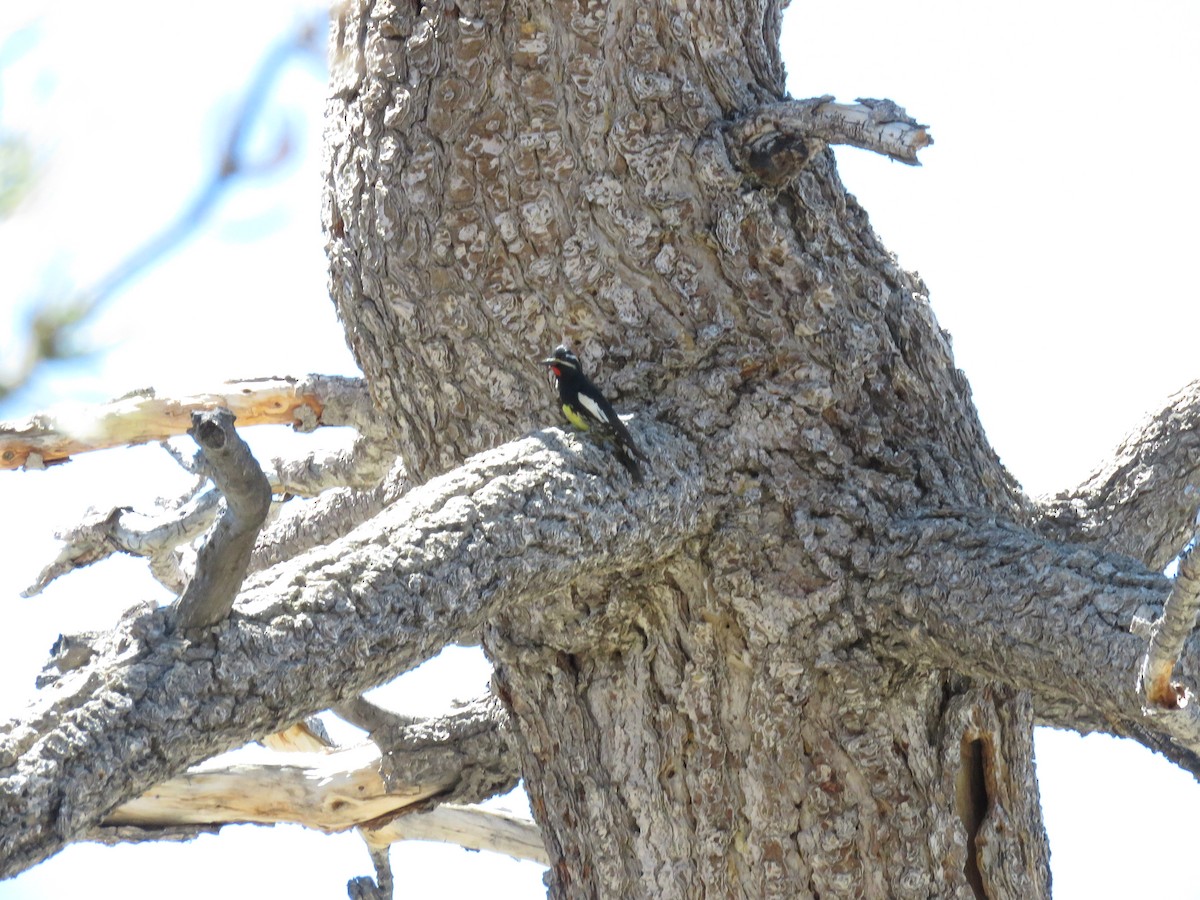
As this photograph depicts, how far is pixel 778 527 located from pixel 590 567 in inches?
20.2

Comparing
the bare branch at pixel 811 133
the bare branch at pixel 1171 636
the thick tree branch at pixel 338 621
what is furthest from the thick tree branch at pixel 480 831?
the bare branch at pixel 1171 636

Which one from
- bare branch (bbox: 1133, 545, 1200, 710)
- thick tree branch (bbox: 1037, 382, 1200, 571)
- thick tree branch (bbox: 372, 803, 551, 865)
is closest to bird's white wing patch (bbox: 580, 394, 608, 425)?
bare branch (bbox: 1133, 545, 1200, 710)

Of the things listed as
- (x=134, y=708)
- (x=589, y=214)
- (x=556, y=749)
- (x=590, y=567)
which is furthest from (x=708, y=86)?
(x=134, y=708)

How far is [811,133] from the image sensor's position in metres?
2.78

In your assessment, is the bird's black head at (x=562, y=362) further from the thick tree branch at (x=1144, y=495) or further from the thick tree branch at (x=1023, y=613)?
the thick tree branch at (x=1144, y=495)

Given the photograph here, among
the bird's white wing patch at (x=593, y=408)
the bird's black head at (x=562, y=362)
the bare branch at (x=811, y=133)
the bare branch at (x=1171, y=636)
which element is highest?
the bare branch at (x=811, y=133)

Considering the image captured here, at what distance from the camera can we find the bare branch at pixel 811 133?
2.52 meters

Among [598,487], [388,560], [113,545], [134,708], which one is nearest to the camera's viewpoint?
[134,708]

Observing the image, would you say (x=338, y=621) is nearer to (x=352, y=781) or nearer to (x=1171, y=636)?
(x=1171, y=636)

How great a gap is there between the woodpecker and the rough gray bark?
67 millimetres

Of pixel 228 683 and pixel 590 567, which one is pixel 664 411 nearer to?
pixel 590 567

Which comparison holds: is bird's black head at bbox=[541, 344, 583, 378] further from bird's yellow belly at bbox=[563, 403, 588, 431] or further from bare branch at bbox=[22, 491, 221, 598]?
bare branch at bbox=[22, 491, 221, 598]

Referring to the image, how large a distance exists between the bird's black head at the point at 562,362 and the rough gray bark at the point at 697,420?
0.22ft

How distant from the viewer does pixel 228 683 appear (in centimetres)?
211
